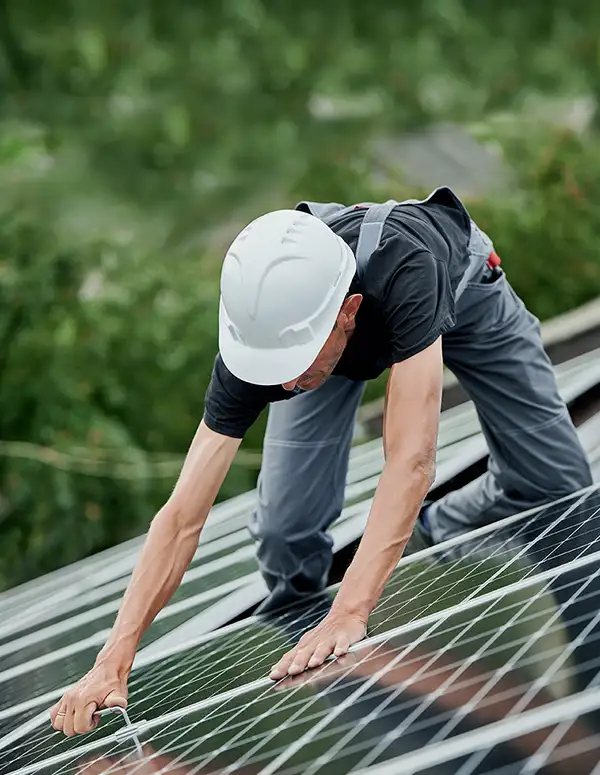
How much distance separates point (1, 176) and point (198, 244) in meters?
3.90

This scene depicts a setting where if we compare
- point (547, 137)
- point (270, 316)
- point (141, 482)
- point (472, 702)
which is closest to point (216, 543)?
point (270, 316)

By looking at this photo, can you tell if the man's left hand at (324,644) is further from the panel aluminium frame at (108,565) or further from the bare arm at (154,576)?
the panel aluminium frame at (108,565)

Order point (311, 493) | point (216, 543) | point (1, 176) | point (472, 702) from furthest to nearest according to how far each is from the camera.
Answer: point (1, 176) < point (216, 543) < point (311, 493) < point (472, 702)

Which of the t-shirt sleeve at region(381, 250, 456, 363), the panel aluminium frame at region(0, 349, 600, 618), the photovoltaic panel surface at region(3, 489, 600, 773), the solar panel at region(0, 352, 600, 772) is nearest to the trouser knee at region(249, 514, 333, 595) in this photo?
the solar panel at region(0, 352, 600, 772)

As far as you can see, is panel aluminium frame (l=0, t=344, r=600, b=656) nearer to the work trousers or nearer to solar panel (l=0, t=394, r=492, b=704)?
solar panel (l=0, t=394, r=492, b=704)

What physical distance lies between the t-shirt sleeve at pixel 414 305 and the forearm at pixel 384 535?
366 mm

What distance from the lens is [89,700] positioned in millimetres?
3482

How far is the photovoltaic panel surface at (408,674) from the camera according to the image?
2.52m

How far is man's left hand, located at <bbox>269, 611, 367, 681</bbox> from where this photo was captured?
3.29m

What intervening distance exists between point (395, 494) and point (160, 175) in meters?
18.1

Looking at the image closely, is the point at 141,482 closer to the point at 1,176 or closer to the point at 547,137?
the point at 1,176

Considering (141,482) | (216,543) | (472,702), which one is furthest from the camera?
(141,482)

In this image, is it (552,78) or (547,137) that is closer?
(552,78)

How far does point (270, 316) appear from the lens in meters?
3.41
